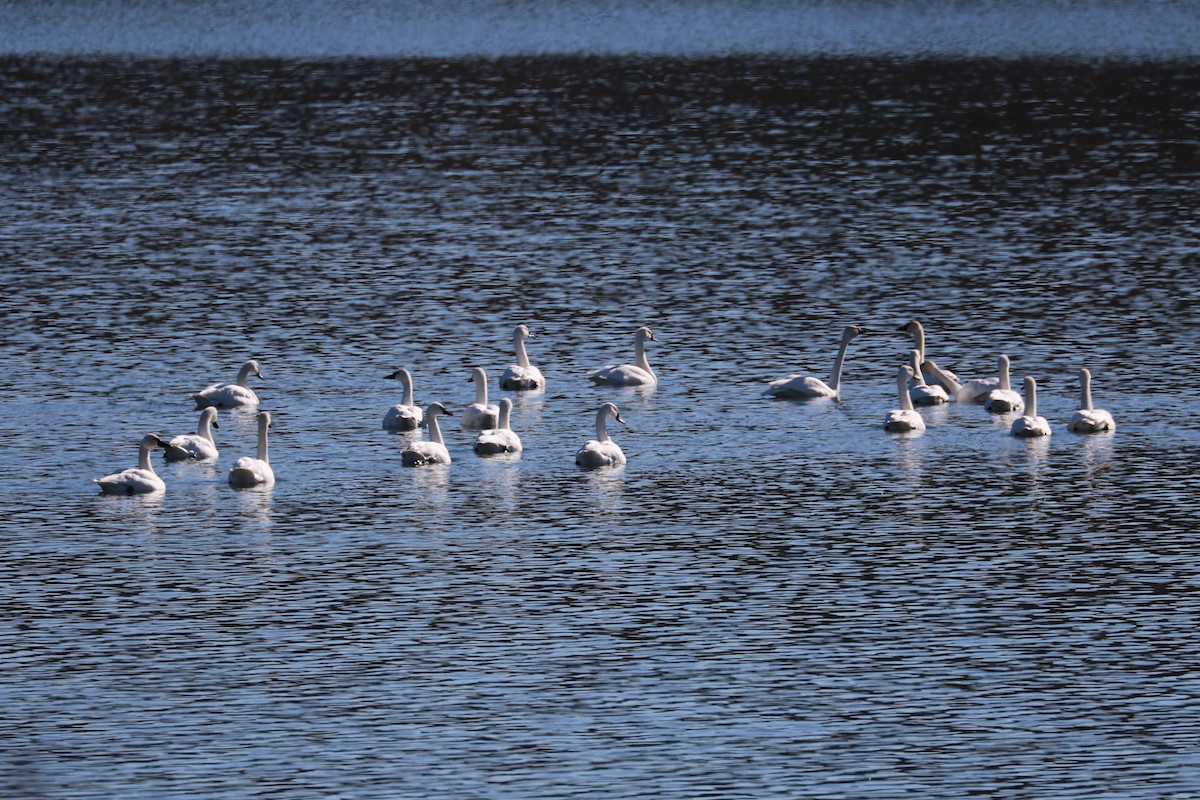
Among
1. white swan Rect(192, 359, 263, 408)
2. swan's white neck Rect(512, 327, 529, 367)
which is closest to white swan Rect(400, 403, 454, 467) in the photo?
white swan Rect(192, 359, 263, 408)

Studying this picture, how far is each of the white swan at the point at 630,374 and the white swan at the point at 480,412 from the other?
109 inches

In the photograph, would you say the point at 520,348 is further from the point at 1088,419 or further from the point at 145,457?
the point at 1088,419

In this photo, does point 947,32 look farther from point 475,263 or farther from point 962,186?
point 475,263

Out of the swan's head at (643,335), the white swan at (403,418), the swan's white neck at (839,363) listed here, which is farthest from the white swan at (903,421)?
the white swan at (403,418)

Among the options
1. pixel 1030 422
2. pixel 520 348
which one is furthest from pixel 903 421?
pixel 520 348

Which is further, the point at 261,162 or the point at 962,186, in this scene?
the point at 261,162

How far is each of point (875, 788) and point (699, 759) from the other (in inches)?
70.4

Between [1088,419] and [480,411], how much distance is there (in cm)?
937

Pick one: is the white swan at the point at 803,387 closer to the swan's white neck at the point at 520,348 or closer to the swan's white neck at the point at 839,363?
the swan's white neck at the point at 839,363

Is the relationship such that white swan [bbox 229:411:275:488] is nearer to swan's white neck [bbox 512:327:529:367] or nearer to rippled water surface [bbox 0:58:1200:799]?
rippled water surface [bbox 0:58:1200:799]

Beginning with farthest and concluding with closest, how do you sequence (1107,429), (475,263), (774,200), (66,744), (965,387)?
(774,200) → (475,263) → (965,387) → (1107,429) → (66,744)

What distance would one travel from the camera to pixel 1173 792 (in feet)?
70.5

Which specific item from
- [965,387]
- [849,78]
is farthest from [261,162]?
[965,387]

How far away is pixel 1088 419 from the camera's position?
3572 centimetres
